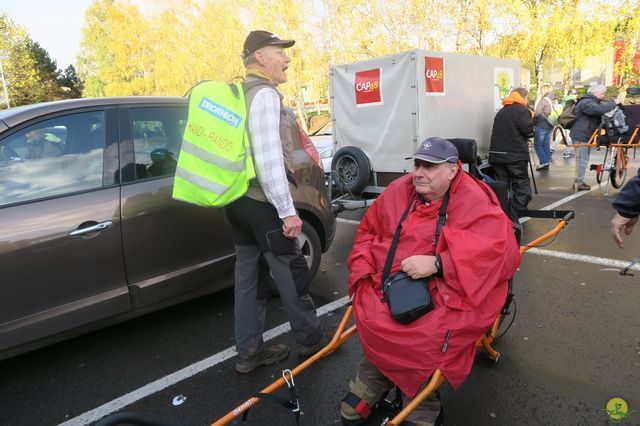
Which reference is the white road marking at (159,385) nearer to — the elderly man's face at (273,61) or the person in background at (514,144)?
the elderly man's face at (273,61)

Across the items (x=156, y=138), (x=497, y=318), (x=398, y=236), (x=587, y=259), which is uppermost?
(x=156, y=138)

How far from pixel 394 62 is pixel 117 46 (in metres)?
32.6

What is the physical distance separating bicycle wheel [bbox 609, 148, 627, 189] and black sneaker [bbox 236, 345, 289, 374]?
6773mm

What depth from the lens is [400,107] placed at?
584cm

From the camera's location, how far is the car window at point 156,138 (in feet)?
10.1

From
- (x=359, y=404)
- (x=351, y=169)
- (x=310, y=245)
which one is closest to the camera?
(x=359, y=404)

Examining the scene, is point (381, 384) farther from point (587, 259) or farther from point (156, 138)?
point (587, 259)

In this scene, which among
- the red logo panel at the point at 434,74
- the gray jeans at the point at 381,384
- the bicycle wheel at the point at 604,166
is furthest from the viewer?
the bicycle wheel at the point at 604,166

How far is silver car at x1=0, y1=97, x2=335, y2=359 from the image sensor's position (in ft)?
8.43

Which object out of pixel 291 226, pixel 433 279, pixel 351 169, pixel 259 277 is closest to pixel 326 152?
pixel 351 169

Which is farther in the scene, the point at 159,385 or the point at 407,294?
the point at 159,385

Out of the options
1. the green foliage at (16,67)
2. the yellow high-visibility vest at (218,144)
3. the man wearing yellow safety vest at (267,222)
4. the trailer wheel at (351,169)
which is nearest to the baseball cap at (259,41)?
the man wearing yellow safety vest at (267,222)

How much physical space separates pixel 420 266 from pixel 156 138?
84.3 inches

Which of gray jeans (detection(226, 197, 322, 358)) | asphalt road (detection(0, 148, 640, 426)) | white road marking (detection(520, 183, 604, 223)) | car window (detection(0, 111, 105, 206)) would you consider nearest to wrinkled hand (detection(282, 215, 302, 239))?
gray jeans (detection(226, 197, 322, 358))
